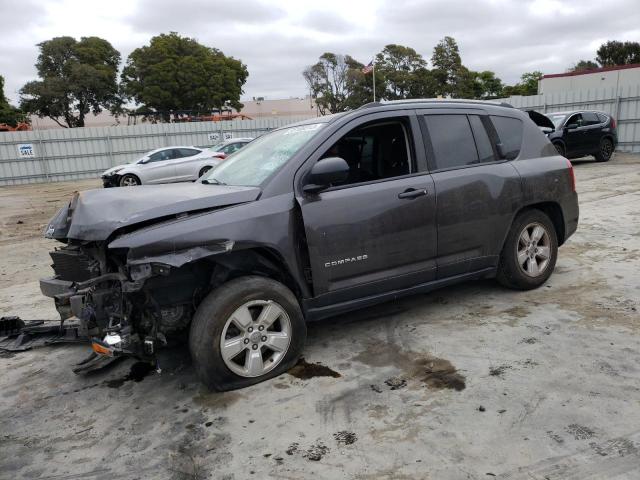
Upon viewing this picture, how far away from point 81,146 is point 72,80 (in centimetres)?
2890

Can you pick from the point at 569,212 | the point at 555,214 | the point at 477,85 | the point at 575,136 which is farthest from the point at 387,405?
the point at 477,85

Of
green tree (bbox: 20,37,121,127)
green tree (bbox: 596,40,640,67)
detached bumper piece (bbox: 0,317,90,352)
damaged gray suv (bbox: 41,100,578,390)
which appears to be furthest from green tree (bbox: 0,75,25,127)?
green tree (bbox: 596,40,640,67)

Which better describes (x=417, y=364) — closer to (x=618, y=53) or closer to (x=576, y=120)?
(x=576, y=120)

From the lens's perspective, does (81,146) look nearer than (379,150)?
No

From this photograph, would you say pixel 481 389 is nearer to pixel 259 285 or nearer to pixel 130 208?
pixel 259 285

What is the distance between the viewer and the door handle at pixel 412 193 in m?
3.81

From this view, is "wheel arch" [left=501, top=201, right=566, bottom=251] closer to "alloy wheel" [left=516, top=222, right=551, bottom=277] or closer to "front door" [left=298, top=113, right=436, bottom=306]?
"alloy wheel" [left=516, top=222, right=551, bottom=277]

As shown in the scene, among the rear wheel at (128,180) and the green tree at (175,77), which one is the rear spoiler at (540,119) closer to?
the rear wheel at (128,180)

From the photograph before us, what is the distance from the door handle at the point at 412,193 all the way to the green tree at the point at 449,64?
5319 centimetres

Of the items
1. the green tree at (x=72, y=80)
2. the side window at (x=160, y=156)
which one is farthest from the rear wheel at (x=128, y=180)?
the green tree at (x=72, y=80)

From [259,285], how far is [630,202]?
8.61 meters

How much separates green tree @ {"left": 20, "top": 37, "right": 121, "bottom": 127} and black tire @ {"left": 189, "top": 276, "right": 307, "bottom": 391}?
172 ft

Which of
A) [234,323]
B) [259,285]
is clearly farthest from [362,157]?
[234,323]

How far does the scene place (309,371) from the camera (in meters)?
3.53
